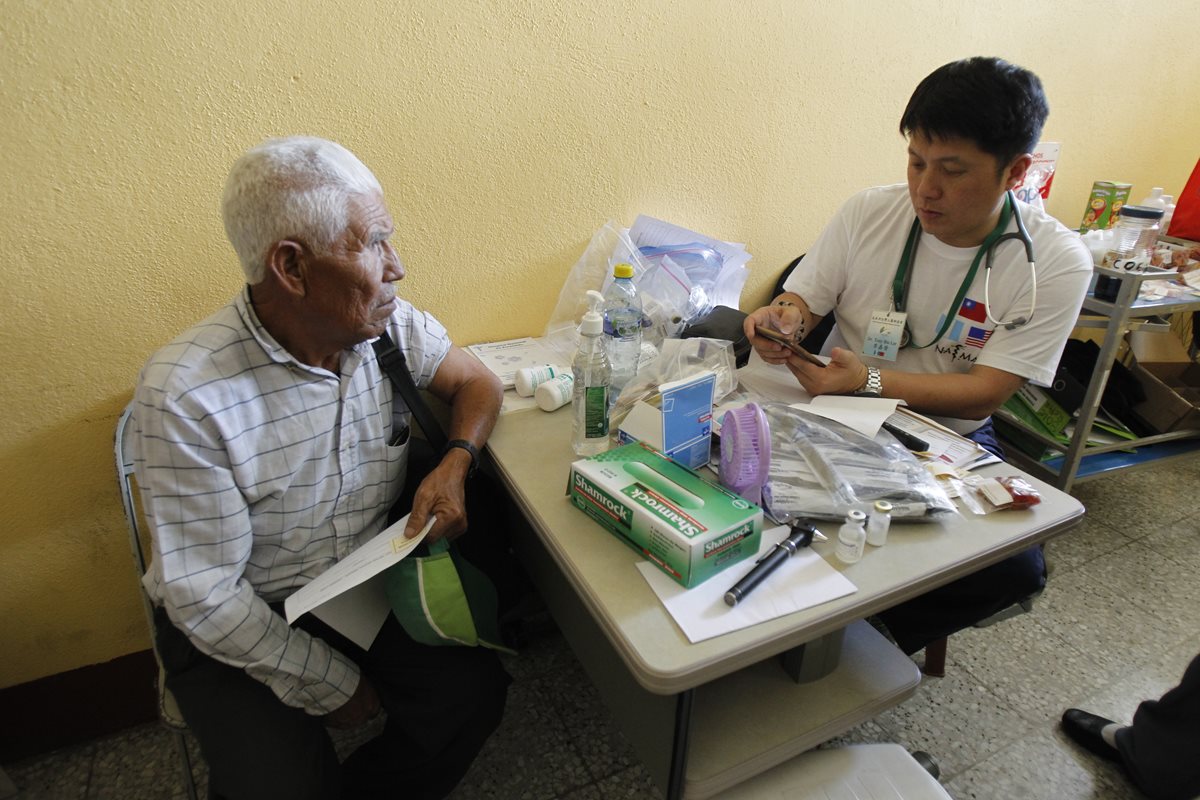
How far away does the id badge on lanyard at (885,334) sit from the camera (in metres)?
1.55

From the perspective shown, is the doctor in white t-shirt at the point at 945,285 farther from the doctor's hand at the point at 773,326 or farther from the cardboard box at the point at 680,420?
the cardboard box at the point at 680,420

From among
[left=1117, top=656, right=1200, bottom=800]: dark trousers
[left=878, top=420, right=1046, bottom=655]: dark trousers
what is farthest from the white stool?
[left=1117, top=656, right=1200, bottom=800]: dark trousers

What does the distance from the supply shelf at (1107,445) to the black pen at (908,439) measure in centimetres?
116

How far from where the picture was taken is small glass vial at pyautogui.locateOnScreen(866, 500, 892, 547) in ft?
3.25

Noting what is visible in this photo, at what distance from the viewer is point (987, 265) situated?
1450 millimetres

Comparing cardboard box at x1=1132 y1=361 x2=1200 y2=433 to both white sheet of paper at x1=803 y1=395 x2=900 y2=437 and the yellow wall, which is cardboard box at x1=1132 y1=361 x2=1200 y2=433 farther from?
white sheet of paper at x1=803 y1=395 x2=900 y2=437

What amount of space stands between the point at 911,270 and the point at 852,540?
2.91ft

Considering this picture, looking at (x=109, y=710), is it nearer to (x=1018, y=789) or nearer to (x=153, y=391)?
(x=153, y=391)

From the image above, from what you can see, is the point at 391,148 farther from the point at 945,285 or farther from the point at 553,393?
the point at 945,285

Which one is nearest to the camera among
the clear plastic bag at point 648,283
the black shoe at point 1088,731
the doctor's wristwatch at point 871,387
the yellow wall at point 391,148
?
the yellow wall at point 391,148

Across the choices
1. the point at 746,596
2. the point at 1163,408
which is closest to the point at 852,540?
the point at 746,596

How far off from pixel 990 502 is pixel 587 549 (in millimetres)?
693

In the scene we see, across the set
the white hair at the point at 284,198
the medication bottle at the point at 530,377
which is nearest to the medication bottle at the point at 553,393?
Answer: the medication bottle at the point at 530,377

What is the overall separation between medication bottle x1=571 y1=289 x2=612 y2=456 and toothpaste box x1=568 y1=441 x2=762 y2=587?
5.1 inches
